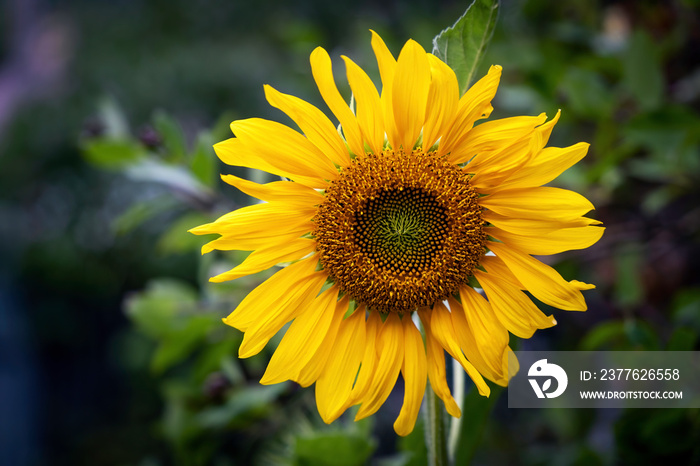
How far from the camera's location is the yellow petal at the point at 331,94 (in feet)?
1.77

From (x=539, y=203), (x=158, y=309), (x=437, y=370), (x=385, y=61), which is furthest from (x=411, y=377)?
(x=158, y=309)

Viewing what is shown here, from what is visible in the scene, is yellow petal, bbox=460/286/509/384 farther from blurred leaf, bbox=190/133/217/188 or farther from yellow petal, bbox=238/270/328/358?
blurred leaf, bbox=190/133/217/188

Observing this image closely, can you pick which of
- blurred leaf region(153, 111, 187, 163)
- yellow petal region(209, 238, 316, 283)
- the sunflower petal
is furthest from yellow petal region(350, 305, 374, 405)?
blurred leaf region(153, 111, 187, 163)

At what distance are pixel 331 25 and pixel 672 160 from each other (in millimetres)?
2181

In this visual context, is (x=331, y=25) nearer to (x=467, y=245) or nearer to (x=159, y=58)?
(x=159, y=58)

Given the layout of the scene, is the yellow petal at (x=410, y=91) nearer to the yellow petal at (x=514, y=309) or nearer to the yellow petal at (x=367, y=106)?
the yellow petal at (x=367, y=106)

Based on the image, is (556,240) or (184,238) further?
(184,238)

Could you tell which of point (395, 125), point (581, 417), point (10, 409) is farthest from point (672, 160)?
point (10, 409)

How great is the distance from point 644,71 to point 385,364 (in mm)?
919

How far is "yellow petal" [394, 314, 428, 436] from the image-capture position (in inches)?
21.7

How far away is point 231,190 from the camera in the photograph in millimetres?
2467

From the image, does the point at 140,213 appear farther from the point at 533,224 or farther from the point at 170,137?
the point at 533,224

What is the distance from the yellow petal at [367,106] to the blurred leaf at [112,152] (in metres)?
0.65

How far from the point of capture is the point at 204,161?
1.01 meters
